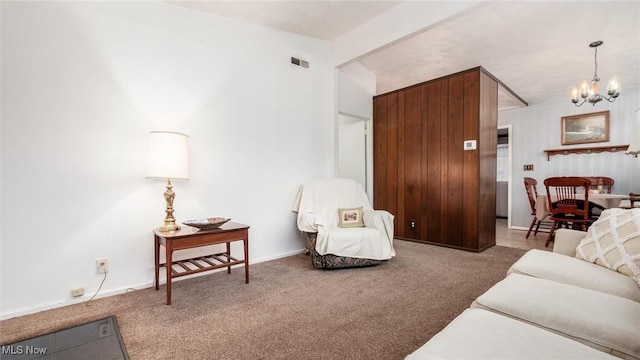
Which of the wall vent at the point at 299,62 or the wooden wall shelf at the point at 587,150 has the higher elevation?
the wall vent at the point at 299,62

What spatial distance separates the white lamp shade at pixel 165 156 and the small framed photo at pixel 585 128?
6360mm

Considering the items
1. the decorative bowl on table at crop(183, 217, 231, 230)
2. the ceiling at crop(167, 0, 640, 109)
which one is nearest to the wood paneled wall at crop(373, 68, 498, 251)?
the ceiling at crop(167, 0, 640, 109)

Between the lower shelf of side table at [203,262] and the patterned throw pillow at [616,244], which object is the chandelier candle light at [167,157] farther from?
the patterned throw pillow at [616,244]

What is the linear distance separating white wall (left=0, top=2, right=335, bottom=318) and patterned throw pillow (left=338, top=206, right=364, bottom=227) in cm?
72

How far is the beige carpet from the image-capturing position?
5.28 ft

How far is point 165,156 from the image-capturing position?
2.26 metres

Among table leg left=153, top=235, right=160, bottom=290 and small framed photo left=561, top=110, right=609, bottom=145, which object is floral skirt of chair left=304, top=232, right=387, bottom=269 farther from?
small framed photo left=561, top=110, right=609, bottom=145

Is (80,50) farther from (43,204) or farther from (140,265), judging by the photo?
(140,265)

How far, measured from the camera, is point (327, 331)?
Result: 176 cm

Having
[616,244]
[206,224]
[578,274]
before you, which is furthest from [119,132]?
[616,244]

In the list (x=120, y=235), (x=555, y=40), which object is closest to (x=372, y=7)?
(x=555, y=40)

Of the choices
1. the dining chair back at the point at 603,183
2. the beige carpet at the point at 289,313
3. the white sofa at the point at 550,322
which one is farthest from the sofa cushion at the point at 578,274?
the dining chair back at the point at 603,183

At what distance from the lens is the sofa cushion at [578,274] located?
1.39 metres

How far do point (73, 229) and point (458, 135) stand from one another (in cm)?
407
